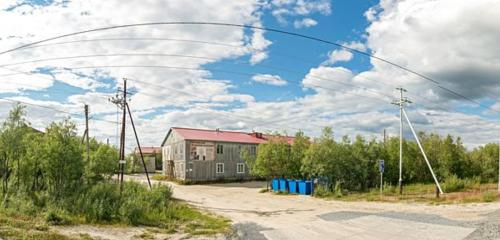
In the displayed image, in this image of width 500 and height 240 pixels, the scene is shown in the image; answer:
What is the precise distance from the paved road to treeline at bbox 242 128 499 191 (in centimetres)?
755

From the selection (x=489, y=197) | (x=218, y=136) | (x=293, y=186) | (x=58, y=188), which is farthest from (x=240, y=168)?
(x=58, y=188)

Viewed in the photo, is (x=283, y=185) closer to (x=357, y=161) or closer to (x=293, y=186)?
(x=293, y=186)

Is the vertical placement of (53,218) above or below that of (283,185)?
above

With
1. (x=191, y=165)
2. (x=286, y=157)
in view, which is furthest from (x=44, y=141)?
(x=191, y=165)

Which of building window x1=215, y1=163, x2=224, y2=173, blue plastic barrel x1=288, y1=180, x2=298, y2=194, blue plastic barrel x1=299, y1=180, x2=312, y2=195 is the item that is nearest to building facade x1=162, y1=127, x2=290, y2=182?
building window x1=215, y1=163, x2=224, y2=173

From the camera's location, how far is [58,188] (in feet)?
59.2

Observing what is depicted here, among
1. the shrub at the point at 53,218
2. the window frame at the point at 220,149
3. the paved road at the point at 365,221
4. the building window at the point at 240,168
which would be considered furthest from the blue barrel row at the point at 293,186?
the shrub at the point at 53,218

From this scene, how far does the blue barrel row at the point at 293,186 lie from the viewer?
3114cm

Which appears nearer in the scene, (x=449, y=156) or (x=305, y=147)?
(x=305, y=147)

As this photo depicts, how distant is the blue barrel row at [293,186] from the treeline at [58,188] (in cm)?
1238

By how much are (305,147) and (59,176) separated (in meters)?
21.9

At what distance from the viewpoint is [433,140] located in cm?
3950

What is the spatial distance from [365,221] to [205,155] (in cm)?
3221

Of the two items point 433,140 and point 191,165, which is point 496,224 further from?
point 191,165
